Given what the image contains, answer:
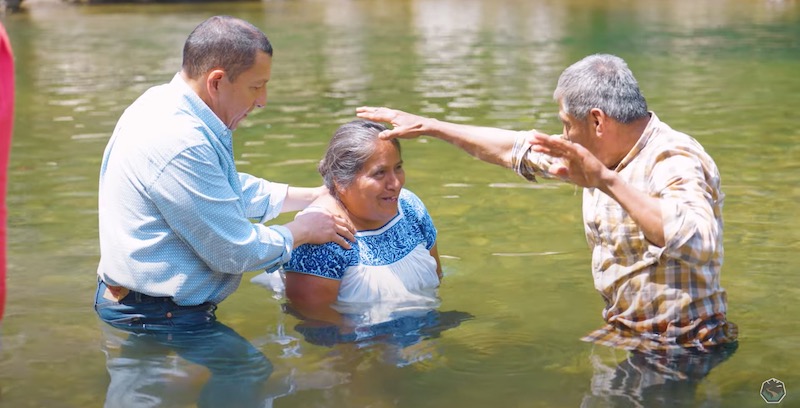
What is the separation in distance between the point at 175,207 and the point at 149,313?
2.19 feet

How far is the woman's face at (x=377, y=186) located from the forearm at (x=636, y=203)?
1.46 meters

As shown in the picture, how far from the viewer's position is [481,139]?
218 inches

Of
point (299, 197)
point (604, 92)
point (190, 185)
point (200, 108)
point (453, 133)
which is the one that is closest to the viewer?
point (604, 92)

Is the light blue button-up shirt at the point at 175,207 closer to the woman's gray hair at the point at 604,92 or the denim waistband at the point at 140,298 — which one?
the denim waistband at the point at 140,298

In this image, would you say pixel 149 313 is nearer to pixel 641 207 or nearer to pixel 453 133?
pixel 453 133

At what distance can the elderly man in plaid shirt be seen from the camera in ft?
14.2

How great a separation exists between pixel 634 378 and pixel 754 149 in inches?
237

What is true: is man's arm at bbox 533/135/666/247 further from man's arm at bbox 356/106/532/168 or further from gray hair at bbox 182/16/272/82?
gray hair at bbox 182/16/272/82

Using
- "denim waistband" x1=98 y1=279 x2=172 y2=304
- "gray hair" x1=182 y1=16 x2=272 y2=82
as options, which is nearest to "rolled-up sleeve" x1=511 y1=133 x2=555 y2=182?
"gray hair" x1=182 y1=16 x2=272 y2=82

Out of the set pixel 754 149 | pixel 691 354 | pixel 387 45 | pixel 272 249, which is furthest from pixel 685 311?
pixel 387 45

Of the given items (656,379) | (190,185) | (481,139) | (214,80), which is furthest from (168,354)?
(656,379)

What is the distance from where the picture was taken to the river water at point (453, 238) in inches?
200

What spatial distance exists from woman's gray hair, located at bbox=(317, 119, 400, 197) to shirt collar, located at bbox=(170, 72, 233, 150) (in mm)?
798

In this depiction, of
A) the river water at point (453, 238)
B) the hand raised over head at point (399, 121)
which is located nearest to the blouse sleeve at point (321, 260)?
the river water at point (453, 238)
